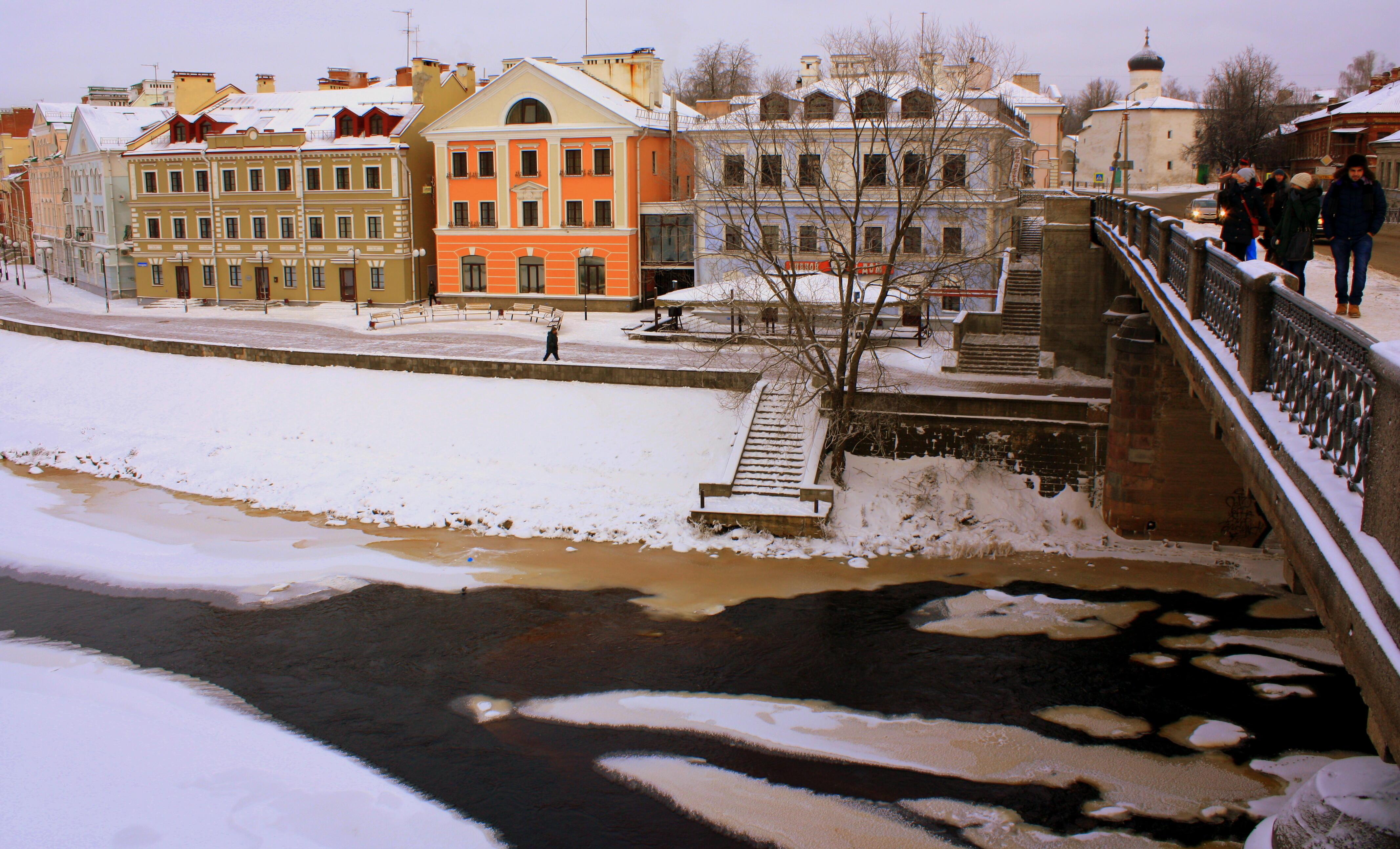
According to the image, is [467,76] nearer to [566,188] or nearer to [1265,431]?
[566,188]

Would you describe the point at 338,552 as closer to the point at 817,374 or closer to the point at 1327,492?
the point at 817,374

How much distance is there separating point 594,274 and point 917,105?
17.8 m

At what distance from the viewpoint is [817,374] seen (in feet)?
70.8

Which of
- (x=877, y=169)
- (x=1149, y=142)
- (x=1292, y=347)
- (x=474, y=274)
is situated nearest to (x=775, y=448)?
(x=877, y=169)

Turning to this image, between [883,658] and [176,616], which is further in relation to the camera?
[176,616]

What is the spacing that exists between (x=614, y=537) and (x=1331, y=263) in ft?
44.1

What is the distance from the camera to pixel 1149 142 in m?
64.5

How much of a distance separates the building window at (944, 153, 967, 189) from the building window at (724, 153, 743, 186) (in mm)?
4824

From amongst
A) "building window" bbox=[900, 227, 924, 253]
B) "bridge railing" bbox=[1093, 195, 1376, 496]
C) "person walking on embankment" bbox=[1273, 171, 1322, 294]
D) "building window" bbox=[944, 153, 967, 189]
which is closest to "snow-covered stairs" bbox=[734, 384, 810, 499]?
"building window" bbox=[944, 153, 967, 189]

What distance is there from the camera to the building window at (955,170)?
2052 centimetres

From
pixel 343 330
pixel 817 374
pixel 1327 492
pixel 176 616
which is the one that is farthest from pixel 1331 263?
pixel 343 330

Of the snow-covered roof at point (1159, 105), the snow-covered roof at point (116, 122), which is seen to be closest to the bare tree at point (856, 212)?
the snow-covered roof at point (116, 122)

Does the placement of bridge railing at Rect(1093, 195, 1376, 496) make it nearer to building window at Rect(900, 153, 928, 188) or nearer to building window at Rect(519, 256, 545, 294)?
building window at Rect(900, 153, 928, 188)

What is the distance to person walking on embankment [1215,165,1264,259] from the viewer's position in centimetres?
1211
